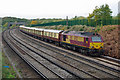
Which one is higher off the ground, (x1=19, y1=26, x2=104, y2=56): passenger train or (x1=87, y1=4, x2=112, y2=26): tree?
(x1=87, y1=4, x2=112, y2=26): tree

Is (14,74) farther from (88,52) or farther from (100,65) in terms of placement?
(88,52)

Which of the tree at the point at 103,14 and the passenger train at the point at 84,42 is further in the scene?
the tree at the point at 103,14

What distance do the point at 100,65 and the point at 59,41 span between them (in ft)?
44.2

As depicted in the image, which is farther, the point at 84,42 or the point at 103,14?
the point at 103,14

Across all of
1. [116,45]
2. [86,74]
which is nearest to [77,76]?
[86,74]

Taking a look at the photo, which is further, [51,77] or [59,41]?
[59,41]

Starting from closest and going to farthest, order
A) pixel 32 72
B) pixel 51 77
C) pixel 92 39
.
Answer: pixel 51 77, pixel 32 72, pixel 92 39

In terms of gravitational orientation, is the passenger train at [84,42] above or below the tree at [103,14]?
below

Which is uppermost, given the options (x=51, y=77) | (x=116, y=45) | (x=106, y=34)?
(x=106, y=34)

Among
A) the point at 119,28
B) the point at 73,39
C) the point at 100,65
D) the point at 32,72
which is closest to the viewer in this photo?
the point at 32,72

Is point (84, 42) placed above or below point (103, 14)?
below

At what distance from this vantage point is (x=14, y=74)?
13039 mm

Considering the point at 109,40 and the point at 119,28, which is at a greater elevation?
the point at 119,28

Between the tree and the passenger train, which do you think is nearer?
the passenger train
